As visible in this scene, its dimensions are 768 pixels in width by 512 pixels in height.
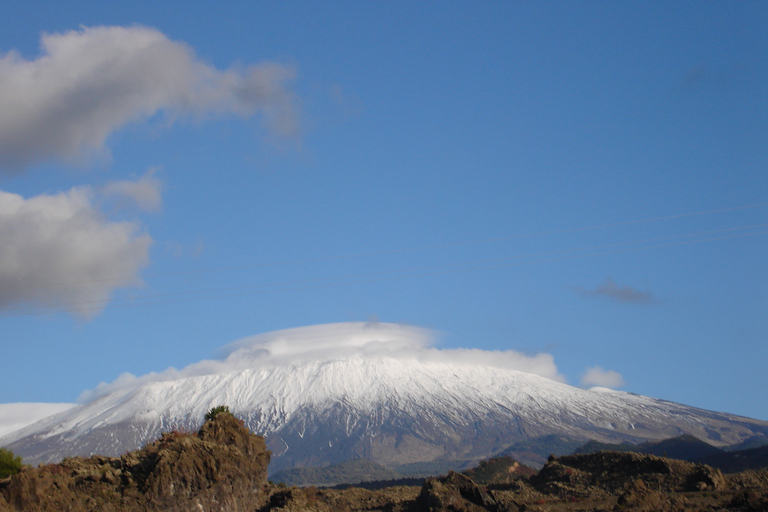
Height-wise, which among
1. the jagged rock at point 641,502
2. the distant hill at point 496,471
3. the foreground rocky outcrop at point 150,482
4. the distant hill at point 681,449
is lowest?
the distant hill at point 681,449

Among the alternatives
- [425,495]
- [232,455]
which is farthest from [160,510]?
[425,495]

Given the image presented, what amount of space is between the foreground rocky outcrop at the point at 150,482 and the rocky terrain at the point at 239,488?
41 millimetres

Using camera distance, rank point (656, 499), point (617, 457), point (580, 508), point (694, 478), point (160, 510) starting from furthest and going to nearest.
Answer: point (617, 457) → point (694, 478) → point (580, 508) → point (656, 499) → point (160, 510)

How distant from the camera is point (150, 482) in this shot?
3130cm

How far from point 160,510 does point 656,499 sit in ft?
94.2

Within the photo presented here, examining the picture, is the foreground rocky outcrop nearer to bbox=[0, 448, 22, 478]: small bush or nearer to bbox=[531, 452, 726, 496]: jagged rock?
bbox=[0, 448, 22, 478]: small bush

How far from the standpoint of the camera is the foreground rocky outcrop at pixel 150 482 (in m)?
29.1

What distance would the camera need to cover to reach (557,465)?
206 feet

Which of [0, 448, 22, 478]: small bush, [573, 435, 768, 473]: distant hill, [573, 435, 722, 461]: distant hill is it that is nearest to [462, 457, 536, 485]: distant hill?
[573, 435, 768, 473]: distant hill

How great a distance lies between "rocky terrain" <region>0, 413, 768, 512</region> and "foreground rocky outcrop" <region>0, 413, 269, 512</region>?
0.04 meters

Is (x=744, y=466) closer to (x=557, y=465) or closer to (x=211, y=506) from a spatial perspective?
(x=557, y=465)

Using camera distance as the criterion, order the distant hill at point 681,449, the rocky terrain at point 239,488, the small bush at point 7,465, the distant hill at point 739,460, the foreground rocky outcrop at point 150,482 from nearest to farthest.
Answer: the foreground rocky outcrop at point 150,482 → the rocky terrain at point 239,488 → the small bush at point 7,465 → the distant hill at point 739,460 → the distant hill at point 681,449

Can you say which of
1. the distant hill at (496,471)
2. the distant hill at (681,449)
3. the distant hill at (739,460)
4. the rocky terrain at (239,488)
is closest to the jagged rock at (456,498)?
the rocky terrain at (239,488)

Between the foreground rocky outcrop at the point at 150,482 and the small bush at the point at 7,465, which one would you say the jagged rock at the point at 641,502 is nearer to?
the foreground rocky outcrop at the point at 150,482
